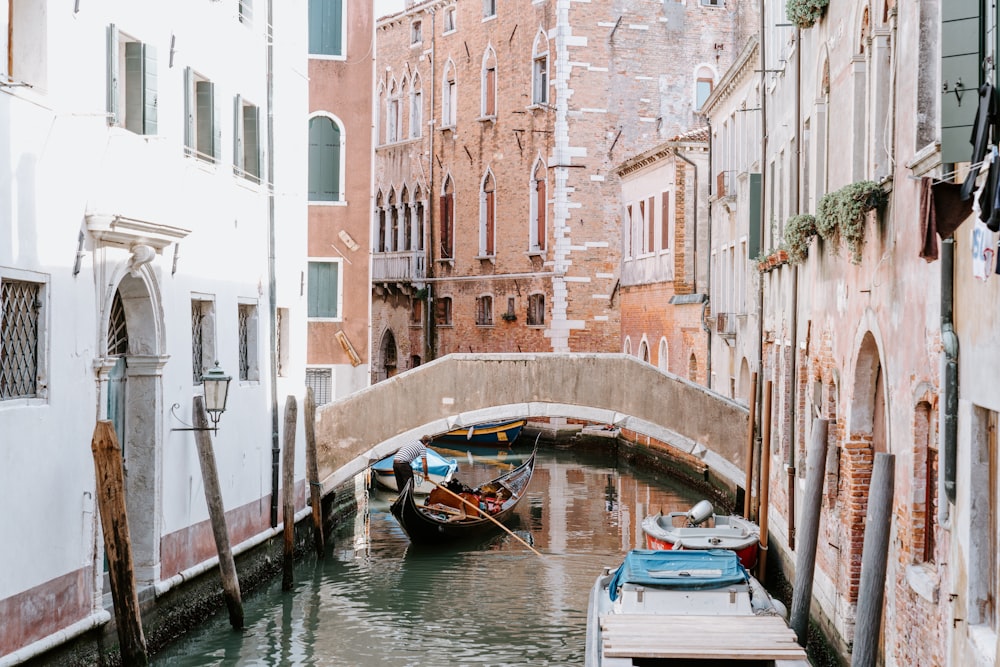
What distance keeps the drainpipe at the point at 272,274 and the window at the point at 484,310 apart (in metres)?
14.3

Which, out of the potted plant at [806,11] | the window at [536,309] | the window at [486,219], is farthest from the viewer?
the window at [486,219]

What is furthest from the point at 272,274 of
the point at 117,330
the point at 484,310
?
the point at 484,310

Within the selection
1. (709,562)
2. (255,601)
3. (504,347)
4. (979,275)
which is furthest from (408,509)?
(504,347)

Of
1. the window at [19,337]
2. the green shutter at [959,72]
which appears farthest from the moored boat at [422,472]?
the green shutter at [959,72]

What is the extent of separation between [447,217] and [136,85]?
18.8 metres

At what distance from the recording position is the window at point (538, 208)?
25078 mm

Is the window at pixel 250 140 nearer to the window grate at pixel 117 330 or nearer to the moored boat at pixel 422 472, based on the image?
the window grate at pixel 117 330

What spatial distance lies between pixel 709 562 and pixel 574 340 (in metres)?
15.9

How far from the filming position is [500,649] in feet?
33.4

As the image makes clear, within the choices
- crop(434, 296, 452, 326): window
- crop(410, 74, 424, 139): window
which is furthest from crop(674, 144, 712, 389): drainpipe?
crop(410, 74, 424, 139): window

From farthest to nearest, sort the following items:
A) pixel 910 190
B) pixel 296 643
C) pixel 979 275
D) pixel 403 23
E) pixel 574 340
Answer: pixel 403 23 < pixel 574 340 < pixel 296 643 < pixel 910 190 < pixel 979 275

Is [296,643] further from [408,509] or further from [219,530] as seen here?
[408,509]

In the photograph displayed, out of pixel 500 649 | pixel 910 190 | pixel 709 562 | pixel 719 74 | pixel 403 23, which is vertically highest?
pixel 403 23

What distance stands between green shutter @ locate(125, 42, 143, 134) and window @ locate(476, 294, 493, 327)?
57.5ft
